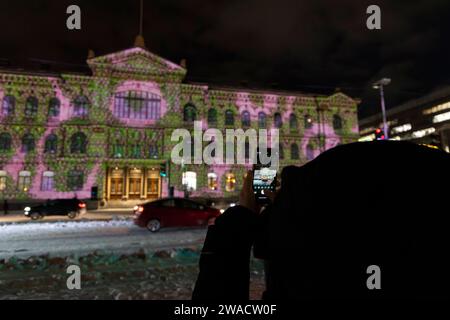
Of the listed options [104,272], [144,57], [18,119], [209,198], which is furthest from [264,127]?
[104,272]

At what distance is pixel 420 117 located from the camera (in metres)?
79.4

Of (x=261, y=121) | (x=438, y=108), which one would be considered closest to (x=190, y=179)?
(x=261, y=121)

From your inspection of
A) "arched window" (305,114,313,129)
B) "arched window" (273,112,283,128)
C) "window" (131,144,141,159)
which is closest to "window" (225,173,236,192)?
"arched window" (273,112,283,128)

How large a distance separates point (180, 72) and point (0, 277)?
31706 millimetres

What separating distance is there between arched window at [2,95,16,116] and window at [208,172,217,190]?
2338 cm

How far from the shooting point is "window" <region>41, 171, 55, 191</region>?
29.4 m

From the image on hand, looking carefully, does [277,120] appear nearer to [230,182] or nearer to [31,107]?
[230,182]

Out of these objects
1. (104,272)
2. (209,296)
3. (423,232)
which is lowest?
(104,272)

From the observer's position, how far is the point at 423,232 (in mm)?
664

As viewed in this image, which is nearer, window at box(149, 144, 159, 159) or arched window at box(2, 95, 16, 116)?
arched window at box(2, 95, 16, 116)

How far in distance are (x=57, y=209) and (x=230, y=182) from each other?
65.9ft

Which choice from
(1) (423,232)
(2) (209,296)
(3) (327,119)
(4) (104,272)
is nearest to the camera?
(1) (423,232)

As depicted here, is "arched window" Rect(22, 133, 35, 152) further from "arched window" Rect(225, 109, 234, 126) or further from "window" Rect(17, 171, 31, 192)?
"arched window" Rect(225, 109, 234, 126)
